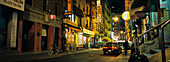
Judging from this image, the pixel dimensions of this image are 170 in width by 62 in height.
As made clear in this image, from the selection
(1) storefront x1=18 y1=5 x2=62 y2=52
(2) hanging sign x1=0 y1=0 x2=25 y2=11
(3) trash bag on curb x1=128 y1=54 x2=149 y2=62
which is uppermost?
(2) hanging sign x1=0 y1=0 x2=25 y2=11

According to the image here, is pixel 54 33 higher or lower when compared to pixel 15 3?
lower

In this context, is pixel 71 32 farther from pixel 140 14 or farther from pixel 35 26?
pixel 140 14

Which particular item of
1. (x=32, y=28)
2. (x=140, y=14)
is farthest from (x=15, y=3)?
(x=140, y=14)

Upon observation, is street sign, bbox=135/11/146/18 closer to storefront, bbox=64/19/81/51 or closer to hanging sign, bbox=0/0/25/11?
hanging sign, bbox=0/0/25/11

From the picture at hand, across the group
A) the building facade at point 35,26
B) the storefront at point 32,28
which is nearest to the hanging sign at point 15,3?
the building facade at point 35,26

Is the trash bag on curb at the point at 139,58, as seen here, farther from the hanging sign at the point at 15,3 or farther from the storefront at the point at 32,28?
the storefront at the point at 32,28

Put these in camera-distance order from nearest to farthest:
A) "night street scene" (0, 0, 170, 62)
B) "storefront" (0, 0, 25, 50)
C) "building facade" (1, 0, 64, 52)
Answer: "night street scene" (0, 0, 170, 62)
"storefront" (0, 0, 25, 50)
"building facade" (1, 0, 64, 52)

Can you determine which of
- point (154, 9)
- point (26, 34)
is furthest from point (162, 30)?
point (26, 34)

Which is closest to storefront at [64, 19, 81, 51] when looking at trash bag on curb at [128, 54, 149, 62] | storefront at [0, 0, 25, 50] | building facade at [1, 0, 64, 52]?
building facade at [1, 0, 64, 52]

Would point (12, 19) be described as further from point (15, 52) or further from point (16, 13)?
point (15, 52)

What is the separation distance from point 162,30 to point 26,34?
57.4 ft

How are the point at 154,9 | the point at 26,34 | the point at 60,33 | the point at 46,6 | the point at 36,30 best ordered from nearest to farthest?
the point at 154,9 < the point at 26,34 < the point at 36,30 < the point at 46,6 < the point at 60,33

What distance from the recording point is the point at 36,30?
2033cm

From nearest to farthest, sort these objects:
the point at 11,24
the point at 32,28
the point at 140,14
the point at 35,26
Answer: the point at 11,24
the point at 140,14
the point at 32,28
the point at 35,26
